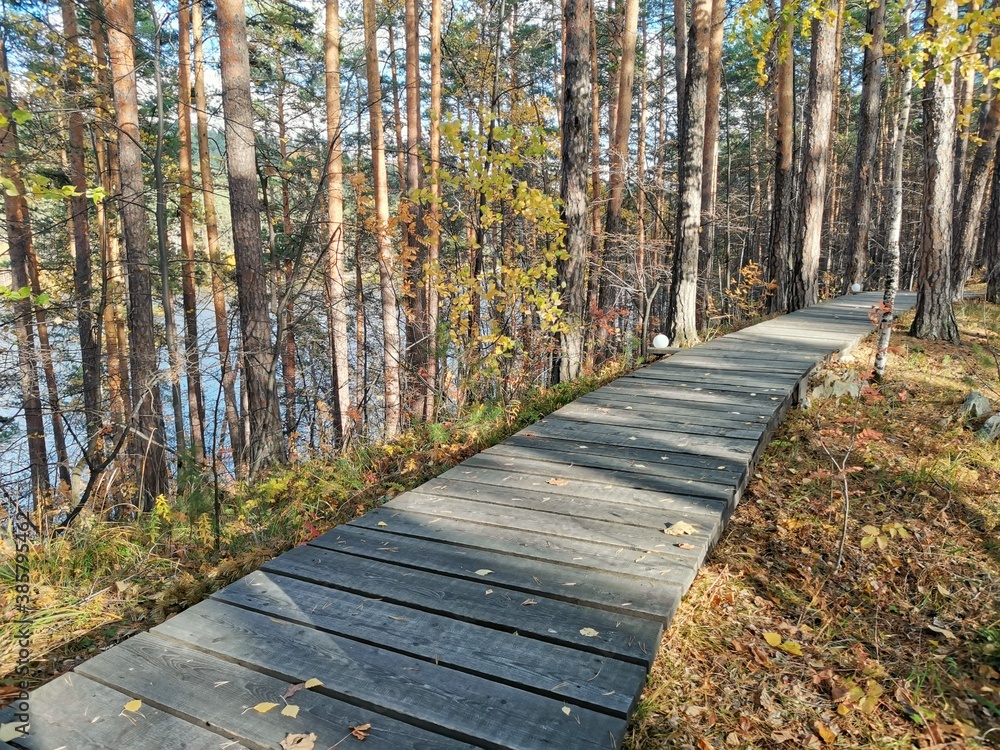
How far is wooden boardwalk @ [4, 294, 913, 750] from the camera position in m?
1.64

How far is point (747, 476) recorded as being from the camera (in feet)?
11.9

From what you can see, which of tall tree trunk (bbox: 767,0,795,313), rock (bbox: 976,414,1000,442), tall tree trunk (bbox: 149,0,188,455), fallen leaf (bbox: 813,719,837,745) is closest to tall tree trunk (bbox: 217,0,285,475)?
tall tree trunk (bbox: 149,0,188,455)

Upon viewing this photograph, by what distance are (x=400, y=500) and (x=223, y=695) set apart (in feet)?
5.28

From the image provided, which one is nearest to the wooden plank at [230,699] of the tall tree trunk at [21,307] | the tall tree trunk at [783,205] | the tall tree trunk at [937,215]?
the tall tree trunk at [21,307]

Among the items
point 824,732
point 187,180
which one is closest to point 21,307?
point 187,180

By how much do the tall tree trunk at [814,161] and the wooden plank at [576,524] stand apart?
9442 mm

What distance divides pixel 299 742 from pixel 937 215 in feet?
27.1

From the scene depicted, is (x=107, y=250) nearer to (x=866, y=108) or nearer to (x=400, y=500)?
(x=400, y=500)

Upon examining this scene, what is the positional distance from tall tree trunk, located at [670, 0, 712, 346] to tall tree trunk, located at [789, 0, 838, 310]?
3.31m

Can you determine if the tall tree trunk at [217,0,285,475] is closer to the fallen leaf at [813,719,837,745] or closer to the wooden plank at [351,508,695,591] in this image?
the wooden plank at [351,508,695,591]

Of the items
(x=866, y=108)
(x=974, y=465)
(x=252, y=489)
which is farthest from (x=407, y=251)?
(x=866, y=108)

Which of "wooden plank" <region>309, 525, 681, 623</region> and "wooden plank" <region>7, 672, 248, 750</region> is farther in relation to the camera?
"wooden plank" <region>309, 525, 681, 623</region>

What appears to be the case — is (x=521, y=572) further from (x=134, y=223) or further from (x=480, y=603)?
(x=134, y=223)

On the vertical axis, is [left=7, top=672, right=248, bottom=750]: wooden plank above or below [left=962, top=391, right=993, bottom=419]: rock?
below
